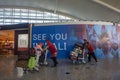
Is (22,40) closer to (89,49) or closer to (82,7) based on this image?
(89,49)

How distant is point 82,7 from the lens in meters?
45.3

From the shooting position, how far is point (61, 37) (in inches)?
875

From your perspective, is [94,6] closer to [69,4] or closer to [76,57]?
[69,4]

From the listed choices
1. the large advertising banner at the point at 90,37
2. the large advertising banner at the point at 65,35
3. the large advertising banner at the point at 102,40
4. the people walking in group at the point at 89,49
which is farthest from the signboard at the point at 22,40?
the people walking in group at the point at 89,49

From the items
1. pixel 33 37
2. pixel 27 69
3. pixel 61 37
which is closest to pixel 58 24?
pixel 61 37

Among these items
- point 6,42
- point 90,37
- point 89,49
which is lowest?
point 89,49

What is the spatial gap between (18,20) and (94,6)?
1510 cm

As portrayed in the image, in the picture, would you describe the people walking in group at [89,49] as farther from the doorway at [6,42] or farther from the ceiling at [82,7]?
the ceiling at [82,7]

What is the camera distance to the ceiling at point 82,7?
42.1 meters

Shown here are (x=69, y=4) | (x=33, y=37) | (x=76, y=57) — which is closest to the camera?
(x=76, y=57)

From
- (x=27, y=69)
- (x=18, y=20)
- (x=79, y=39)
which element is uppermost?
(x=18, y=20)

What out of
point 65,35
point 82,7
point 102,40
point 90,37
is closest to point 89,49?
point 90,37

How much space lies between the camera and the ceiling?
138ft

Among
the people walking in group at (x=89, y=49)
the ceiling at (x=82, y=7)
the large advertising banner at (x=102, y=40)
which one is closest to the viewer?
the people walking in group at (x=89, y=49)
